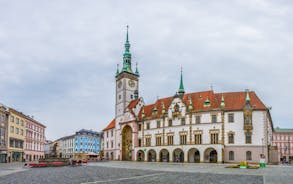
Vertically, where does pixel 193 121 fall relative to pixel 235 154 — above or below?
above

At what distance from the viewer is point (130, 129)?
253 feet

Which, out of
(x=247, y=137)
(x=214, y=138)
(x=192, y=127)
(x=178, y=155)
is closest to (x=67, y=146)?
(x=178, y=155)

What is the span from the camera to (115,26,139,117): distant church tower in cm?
8262

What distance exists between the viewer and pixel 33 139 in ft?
290

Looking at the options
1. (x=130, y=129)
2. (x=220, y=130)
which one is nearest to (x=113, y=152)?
(x=130, y=129)

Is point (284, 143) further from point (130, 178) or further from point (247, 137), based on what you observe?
point (130, 178)

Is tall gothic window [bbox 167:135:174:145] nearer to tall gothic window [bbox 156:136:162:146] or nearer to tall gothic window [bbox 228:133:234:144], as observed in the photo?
tall gothic window [bbox 156:136:162:146]

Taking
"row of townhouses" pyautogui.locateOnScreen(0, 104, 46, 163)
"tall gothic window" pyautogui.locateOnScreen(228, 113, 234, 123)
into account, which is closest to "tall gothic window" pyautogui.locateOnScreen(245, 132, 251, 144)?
"tall gothic window" pyautogui.locateOnScreen(228, 113, 234, 123)

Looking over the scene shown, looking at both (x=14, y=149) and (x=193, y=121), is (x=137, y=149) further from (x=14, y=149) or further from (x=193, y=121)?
(x=14, y=149)

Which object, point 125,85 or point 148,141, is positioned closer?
point 148,141

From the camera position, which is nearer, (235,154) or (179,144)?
(235,154)

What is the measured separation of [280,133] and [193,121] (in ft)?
289

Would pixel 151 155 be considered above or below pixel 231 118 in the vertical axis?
below

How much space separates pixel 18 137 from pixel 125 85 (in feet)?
95.4
